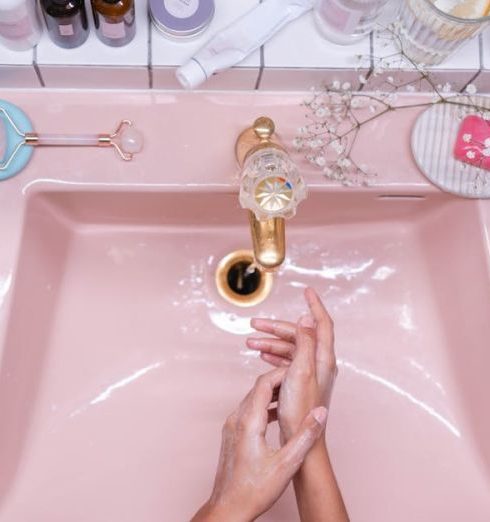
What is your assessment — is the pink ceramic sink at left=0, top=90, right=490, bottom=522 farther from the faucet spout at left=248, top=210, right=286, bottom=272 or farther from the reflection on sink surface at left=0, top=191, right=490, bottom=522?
the faucet spout at left=248, top=210, right=286, bottom=272

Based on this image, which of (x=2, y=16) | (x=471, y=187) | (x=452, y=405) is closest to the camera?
(x=2, y=16)

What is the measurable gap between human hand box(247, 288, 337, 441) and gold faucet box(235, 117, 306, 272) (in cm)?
10

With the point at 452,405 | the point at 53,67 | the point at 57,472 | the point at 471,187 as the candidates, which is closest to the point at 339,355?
the point at 452,405

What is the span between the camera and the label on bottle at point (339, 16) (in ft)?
2.52

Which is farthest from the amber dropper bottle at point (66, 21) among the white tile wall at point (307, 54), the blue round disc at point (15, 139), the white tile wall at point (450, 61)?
the white tile wall at point (450, 61)

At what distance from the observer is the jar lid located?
0.79 meters

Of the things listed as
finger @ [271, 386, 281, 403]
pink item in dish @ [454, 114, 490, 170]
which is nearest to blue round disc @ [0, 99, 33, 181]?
finger @ [271, 386, 281, 403]

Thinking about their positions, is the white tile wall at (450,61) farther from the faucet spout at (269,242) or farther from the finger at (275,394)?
the finger at (275,394)

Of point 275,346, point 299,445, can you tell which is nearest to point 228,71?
point 275,346

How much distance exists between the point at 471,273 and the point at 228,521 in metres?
0.45

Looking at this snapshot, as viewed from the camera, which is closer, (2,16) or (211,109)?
(2,16)

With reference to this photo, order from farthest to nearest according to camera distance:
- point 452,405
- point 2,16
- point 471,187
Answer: point 452,405 < point 471,187 < point 2,16

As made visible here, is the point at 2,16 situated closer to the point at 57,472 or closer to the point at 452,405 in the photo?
the point at 57,472

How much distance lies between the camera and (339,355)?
3.22ft
